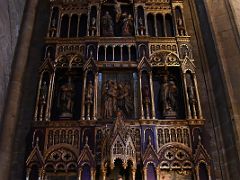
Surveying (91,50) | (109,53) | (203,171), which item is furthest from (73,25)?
(203,171)

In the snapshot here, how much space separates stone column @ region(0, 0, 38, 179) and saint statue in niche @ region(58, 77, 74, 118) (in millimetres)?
1090

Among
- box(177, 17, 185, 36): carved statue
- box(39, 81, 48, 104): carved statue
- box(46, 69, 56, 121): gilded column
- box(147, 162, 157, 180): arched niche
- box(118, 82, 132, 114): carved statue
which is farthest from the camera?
box(177, 17, 185, 36): carved statue

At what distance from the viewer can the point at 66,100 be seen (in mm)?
9367

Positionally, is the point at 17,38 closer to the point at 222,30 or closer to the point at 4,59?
the point at 4,59

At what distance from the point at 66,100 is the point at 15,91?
1340 mm

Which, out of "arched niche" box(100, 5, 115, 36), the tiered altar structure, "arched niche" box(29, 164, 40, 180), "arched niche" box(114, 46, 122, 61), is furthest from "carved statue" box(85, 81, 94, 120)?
"arched niche" box(100, 5, 115, 36)

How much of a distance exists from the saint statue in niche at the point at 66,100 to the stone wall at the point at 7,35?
1.45 m

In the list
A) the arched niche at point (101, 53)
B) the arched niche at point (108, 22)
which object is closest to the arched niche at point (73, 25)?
the arched niche at point (108, 22)

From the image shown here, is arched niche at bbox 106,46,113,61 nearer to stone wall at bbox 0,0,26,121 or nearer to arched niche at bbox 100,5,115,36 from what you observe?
arched niche at bbox 100,5,115,36

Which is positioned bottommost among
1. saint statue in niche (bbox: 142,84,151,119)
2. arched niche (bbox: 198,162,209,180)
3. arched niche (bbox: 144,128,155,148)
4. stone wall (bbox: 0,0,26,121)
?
arched niche (bbox: 198,162,209,180)

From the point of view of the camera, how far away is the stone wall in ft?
28.1

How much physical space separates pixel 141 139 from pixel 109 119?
975 millimetres

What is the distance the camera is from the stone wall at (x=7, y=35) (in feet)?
28.1

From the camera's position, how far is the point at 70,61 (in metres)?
9.86
